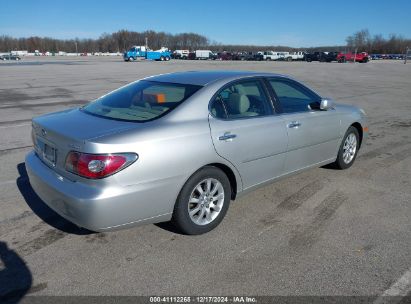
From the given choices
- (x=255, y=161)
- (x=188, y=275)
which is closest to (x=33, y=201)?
(x=188, y=275)

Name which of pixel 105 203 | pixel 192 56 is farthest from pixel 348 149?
pixel 192 56

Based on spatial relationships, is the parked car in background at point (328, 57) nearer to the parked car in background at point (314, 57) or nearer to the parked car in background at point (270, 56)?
the parked car in background at point (314, 57)

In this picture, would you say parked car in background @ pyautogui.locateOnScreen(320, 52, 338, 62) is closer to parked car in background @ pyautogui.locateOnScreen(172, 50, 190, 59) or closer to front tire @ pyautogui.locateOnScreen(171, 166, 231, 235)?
parked car in background @ pyautogui.locateOnScreen(172, 50, 190, 59)

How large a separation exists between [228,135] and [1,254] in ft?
7.63

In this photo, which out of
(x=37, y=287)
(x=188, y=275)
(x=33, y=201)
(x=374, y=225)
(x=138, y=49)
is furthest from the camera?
(x=138, y=49)

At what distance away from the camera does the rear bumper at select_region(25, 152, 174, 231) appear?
296 centimetres

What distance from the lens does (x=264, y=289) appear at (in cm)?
286

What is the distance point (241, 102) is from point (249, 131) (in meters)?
0.37

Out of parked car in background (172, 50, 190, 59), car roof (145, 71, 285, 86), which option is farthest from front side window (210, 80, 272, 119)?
parked car in background (172, 50, 190, 59)

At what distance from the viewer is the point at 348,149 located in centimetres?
565

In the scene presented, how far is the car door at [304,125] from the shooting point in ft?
14.5

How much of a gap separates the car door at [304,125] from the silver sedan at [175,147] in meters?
0.01

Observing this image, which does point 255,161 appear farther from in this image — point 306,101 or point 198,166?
point 306,101

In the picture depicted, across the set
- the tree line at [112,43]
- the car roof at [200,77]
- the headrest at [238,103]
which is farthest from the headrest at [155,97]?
the tree line at [112,43]
